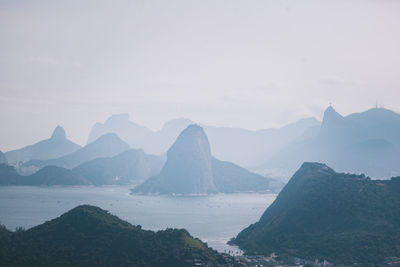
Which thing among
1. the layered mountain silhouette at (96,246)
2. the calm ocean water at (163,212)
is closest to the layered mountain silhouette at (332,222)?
the calm ocean water at (163,212)

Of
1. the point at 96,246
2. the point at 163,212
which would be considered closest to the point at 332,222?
the point at 96,246

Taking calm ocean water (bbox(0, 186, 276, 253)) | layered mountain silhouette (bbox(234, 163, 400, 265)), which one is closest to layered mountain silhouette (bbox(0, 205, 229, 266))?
layered mountain silhouette (bbox(234, 163, 400, 265))

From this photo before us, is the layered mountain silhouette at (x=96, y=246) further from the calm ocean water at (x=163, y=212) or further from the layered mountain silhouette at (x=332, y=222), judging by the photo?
the calm ocean water at (x=163, y=212)

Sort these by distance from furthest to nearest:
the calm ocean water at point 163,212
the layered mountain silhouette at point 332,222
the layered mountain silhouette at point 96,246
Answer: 1. the calm ocean water at point 163,212
2. the layered mountain silhouette at point 332,222
3. the layered mountain silhouette at point 96,246

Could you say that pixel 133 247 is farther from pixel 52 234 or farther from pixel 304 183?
pixel 304 183

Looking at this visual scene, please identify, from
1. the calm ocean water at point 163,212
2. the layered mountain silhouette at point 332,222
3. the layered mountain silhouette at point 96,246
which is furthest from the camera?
the calm ocean water at point 163,212

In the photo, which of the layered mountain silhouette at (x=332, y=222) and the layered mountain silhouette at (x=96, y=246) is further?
the layered mountain silhouette at (x=332, y=222)
